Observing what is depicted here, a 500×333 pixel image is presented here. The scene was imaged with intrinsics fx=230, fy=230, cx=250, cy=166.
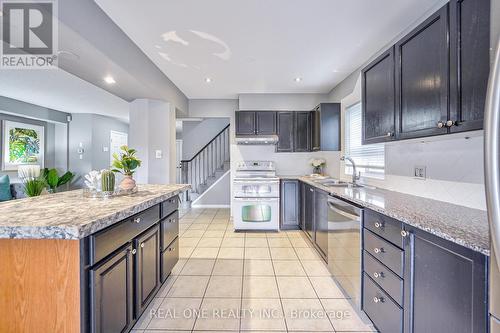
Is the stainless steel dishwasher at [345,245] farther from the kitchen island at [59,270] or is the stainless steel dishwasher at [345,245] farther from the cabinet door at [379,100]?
the kitchen island at [59,270]

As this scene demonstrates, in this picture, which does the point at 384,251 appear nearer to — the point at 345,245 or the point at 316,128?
the point at 345,245

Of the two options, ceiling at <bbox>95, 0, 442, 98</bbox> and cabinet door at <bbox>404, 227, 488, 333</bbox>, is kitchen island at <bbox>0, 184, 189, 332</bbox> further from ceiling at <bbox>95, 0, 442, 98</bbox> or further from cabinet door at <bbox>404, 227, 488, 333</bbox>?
ceiling at <bbox>95, 0, 442, 98</bbox>

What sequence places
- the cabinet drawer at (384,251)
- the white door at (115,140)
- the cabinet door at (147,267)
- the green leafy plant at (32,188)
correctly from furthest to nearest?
the white door at (115,140)
the green leafy plant at (32,188)
the cabinet door at (147,267)
the cabinet drawer at (384,251)

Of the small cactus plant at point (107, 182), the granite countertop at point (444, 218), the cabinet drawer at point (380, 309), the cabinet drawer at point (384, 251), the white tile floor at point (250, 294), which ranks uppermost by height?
the small cactus plant at point (107, 182)

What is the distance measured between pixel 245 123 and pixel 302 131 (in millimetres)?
1100

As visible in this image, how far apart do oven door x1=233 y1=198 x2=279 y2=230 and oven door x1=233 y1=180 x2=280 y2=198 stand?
68 millimetres

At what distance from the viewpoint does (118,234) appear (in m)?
1.37

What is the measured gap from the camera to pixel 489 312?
820mm

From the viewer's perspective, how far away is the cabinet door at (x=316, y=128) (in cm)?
387

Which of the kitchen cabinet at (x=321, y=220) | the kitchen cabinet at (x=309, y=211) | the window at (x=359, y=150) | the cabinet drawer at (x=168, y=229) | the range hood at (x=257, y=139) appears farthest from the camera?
the range hood at (x=257, y=139)

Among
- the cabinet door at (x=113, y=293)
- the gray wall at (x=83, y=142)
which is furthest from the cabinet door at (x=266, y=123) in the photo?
the gray wall at (x=83, y=142)

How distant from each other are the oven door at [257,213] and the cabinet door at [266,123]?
4.34ft

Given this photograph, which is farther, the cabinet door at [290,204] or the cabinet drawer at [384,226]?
the cabinet door at [290,204]

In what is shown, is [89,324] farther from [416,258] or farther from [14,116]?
[14,116]
